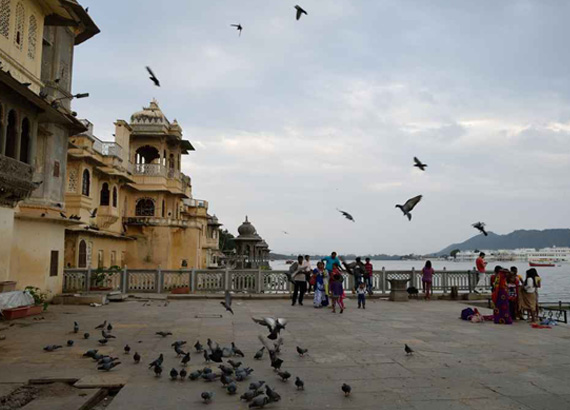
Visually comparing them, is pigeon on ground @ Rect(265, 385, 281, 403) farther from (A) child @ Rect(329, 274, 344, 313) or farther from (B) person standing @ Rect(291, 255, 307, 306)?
(B) person standing @ Rect(291, 255, 307, 306)

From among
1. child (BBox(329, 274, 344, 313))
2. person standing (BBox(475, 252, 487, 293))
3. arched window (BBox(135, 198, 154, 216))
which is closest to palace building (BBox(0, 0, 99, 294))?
child (BBox(329, 274, 344, 313))

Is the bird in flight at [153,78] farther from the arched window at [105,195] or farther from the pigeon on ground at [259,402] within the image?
the arched window at [105,195]

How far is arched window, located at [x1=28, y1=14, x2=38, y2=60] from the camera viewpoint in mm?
14570

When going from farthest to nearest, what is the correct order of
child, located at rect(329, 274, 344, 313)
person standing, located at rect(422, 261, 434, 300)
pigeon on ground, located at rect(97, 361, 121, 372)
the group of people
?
person standing, located at rect(422, 261, 434, 300)
the group of people
child, located at rect(329, 274, 344, 313)
pigeon on ground, located at rect(97, 361, 121, 372)

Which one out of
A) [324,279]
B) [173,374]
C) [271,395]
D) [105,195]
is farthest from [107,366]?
[105,195]

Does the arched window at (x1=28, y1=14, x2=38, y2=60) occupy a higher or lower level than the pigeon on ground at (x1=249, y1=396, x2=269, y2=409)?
higher

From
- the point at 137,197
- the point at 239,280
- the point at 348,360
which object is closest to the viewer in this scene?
the point at 348,360

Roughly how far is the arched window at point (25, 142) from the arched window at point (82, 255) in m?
11.8

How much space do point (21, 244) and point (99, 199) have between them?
13.4 metres

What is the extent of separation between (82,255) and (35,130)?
1230 centimetres

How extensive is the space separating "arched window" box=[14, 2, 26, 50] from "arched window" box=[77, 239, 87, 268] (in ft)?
42.7

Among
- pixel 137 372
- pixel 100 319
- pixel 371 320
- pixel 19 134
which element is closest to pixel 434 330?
pixel 371 320

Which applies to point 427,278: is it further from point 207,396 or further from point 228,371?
point 207,396

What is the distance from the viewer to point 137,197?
34.0 m
